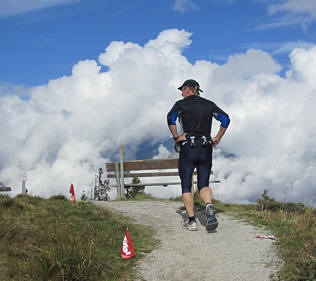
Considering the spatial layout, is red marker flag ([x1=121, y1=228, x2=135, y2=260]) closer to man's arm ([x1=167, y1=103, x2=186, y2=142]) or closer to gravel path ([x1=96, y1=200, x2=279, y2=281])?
gravel path ([x1=96, y1=200, x2=279, y2=281])

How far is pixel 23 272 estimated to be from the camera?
4211mm

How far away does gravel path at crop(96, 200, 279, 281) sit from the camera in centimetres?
434

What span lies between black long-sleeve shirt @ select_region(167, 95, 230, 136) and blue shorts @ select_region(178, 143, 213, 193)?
235 mm

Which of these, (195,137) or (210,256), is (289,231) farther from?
(195,137)

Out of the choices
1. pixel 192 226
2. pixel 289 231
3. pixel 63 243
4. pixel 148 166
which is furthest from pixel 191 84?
pixel 148 166

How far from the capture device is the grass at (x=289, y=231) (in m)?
4.14

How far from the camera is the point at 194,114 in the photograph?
600 cm

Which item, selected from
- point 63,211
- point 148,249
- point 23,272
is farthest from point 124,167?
point 23,272

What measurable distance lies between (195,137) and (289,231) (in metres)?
2.00

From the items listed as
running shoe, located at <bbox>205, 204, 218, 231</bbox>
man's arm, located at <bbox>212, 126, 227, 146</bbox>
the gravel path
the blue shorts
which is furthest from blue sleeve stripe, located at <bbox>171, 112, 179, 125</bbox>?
the gravel path

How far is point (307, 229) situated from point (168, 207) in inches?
162

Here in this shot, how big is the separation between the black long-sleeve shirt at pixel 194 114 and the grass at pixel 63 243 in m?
1.80

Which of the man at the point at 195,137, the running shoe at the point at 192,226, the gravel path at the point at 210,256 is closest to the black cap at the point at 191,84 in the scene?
the man at the point at 195,137

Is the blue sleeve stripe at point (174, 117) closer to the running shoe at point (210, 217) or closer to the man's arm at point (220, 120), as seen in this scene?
the man's arm at point (220, 120)
